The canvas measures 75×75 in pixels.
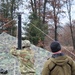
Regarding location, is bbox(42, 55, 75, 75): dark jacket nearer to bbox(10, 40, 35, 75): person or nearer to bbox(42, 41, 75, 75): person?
bbox(42, 41, 75, 75): person

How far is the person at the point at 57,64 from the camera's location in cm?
410

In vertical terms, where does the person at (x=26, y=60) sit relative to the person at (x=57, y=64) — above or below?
below

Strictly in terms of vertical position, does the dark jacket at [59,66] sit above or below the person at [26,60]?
above

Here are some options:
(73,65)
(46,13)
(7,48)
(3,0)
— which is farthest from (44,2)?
(73,65)

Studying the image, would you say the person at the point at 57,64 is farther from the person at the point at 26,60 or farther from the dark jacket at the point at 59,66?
the person at the point at 26,60

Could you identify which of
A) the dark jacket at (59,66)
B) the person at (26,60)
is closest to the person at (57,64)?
the dark jacket at (59,66)

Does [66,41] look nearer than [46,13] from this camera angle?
No

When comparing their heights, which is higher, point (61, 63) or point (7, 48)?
point (61, 63)

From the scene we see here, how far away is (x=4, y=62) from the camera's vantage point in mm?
11305

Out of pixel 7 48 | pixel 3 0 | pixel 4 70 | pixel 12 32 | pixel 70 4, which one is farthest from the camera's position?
pixel 70 4

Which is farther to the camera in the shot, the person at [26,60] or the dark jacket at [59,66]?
the person at [26,60]

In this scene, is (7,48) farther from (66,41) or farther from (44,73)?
(66,41)

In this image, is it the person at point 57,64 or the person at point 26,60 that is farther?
the person at point 26,60

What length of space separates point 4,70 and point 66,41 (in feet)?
94.4
